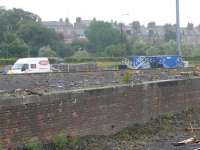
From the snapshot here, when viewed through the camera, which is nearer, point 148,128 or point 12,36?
point 148,128

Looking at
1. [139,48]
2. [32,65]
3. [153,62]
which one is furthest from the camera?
[139,48]

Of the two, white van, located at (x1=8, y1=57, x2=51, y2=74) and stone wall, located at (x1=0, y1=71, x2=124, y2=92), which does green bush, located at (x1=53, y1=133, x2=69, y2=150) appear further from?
white van, located at (x1=8, y1=57, x2=51, y2=74)

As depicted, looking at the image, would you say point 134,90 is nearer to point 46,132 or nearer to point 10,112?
point 46,132

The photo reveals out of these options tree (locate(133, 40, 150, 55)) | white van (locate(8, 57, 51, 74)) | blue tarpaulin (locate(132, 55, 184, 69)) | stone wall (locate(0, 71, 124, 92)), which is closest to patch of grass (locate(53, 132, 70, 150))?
stone wall (locate(0, 71, 124, 92))

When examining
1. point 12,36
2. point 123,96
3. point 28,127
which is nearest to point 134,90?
point 123,96

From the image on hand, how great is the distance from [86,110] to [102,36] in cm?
11821

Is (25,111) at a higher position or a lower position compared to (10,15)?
lower

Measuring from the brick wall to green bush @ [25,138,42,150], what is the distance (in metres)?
0.12

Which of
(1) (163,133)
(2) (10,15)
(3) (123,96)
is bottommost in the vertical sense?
(1) (163,133)

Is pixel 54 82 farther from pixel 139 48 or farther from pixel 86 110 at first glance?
pixel 139 48

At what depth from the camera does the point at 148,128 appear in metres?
15.3

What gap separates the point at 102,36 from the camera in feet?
429

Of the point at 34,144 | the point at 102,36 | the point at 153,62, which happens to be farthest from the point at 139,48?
the point at 34,144

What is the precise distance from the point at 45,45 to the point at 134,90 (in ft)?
300
